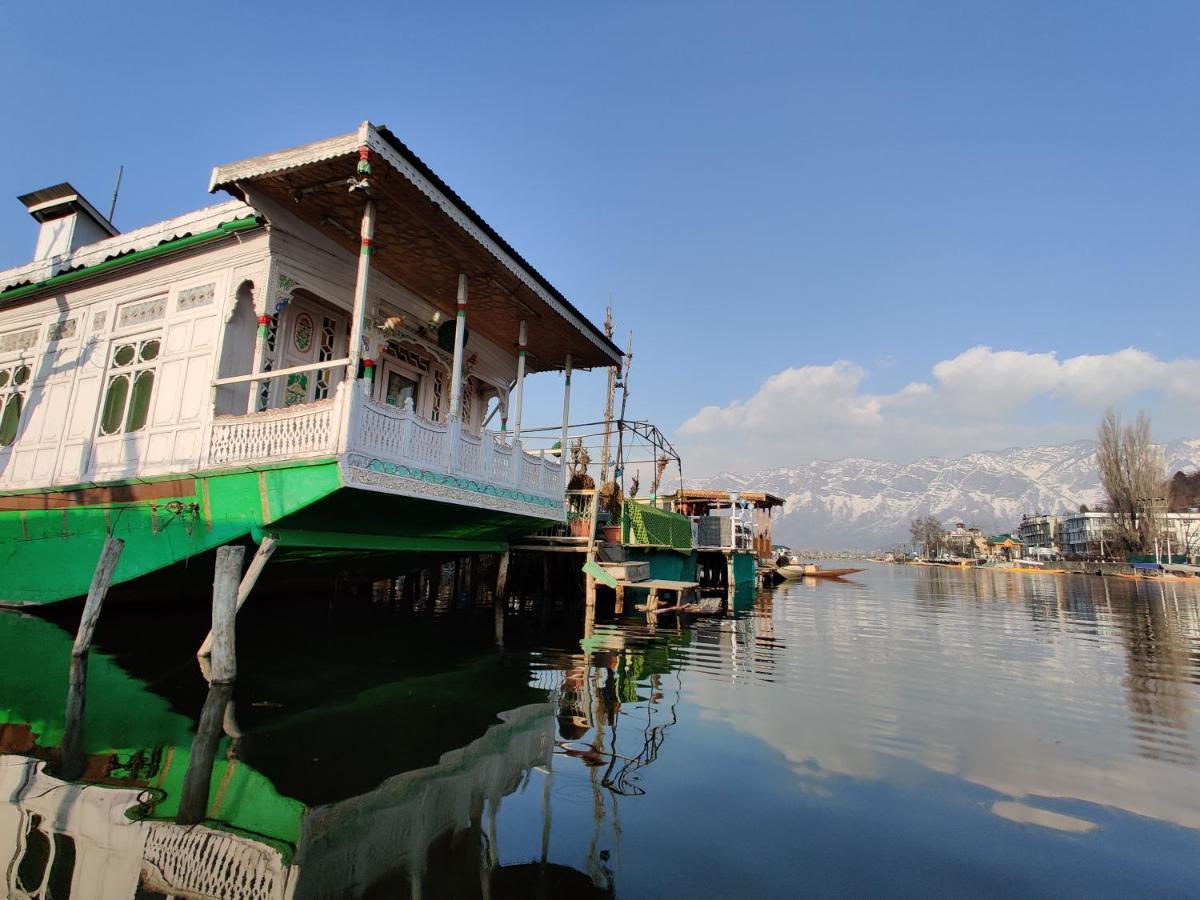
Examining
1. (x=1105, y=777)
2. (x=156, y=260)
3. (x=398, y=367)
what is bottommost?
(x=1105, y=777)

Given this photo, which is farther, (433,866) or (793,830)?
(793,830)

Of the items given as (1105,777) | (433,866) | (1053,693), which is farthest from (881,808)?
(1053,693)

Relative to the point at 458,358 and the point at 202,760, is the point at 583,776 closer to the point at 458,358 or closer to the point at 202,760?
the point at 202,760

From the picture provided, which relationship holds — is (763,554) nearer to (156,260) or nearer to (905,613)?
(905,613)

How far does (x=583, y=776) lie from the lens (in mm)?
4918

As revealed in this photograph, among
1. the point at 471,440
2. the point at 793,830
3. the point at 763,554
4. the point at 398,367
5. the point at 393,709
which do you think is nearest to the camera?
the point at 793,830

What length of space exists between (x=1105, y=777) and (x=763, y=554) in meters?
32.8

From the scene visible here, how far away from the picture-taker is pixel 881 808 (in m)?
4.46

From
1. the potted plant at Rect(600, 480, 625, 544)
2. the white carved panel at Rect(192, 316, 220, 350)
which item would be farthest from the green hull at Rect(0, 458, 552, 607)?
the potted plant at Rect(600, 480, 625, 544)

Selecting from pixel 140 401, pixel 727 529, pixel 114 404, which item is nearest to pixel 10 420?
pixel 114 404

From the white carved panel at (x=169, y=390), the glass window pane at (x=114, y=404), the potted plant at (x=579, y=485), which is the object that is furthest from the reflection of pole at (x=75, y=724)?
the potted plant at (x=579, y=485)

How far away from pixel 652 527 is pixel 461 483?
1040cm

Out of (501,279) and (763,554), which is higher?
(501,279)

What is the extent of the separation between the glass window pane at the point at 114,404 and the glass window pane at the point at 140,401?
230 mm
